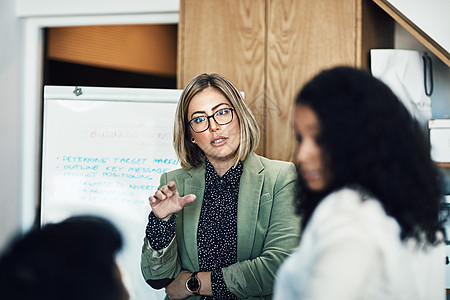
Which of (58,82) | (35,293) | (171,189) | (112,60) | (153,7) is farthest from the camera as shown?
(112,60)

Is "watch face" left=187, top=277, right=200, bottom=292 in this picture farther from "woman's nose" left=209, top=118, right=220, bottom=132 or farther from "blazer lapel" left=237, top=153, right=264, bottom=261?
"woman's nose" left=209, top=118, right=220, bottom=132

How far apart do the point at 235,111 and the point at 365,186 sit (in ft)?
3.36

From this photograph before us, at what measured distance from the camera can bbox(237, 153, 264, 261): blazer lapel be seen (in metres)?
1.79

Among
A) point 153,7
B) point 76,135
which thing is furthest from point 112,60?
point 76,135

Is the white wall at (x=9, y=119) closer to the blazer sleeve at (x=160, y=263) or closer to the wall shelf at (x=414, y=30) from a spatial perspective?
the blazer sleeve at (x=160, y=263)

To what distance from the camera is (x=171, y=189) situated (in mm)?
1652

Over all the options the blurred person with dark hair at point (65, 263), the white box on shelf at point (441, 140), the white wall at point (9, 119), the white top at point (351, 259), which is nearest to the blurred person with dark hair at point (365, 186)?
the white top at point (351, 259)

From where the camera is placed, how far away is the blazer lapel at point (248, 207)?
70.4 inches

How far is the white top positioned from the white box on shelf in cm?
151

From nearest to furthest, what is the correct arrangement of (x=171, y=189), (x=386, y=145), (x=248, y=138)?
(x=386, y=145) < (x=171, y=189) < (x=248, y=138)

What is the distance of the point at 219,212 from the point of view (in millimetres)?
1843

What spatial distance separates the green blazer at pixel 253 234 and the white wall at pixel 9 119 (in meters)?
1.75

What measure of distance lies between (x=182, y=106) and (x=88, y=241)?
3.85ft

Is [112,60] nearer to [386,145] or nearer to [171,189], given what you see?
[171,189]
